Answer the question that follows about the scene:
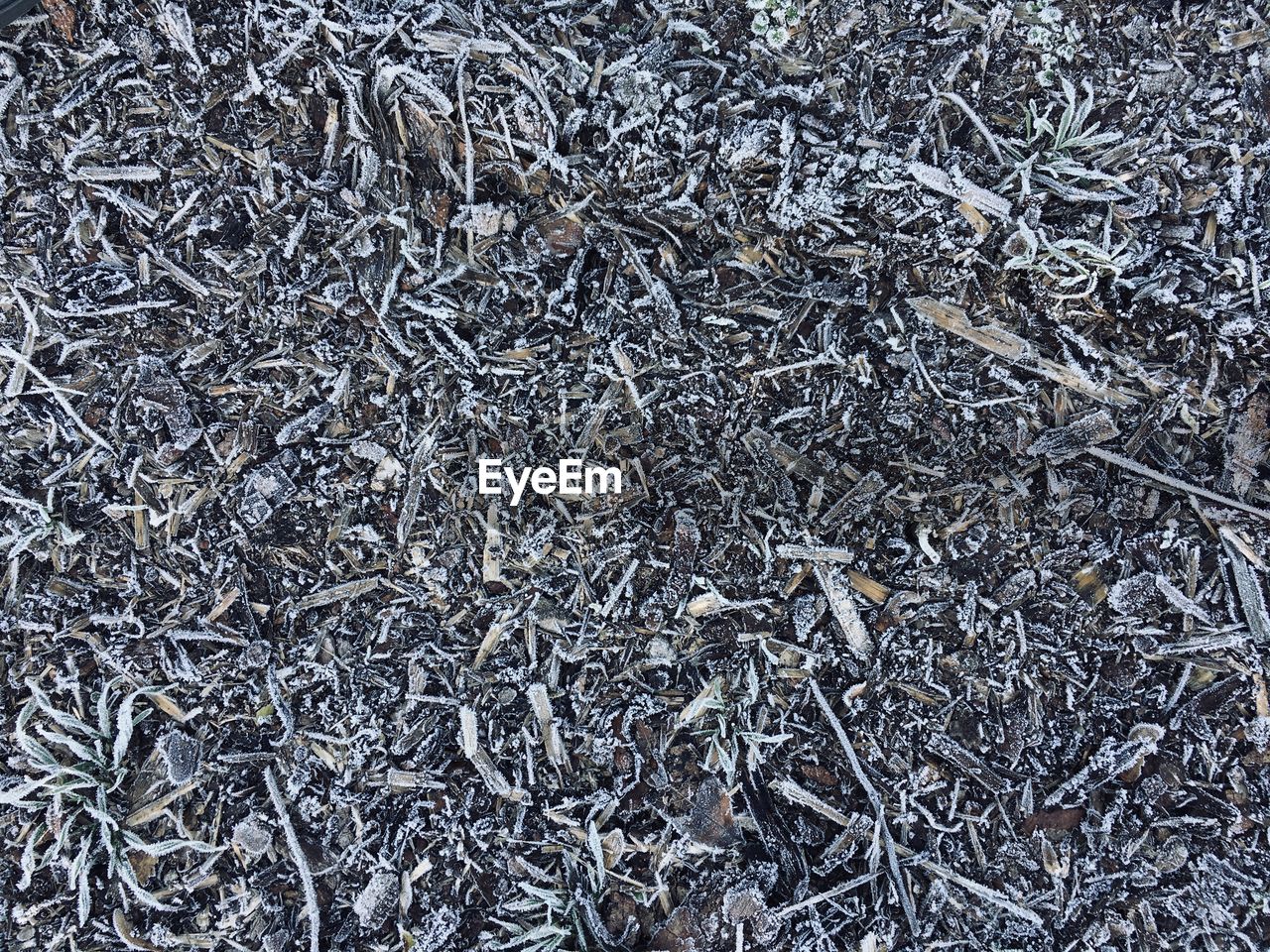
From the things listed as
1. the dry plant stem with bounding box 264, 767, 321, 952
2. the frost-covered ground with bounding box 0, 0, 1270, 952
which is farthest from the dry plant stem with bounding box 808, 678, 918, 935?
the dry plant stem with bounding box 264, 767, 321, 952

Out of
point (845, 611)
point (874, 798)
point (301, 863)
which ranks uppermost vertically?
point (845, 611)

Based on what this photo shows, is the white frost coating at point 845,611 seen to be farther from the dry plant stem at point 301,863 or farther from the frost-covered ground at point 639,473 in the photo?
the dry plant stem at point 301,863

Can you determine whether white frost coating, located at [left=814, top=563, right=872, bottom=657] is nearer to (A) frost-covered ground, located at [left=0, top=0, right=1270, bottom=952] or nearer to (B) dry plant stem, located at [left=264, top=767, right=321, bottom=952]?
(A) frost-covered ground, located at [left=0, top=0, right=1270, bottom=952]

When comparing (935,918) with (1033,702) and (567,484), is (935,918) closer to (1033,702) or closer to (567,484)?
(1033,702)

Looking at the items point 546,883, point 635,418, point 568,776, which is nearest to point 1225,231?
point 635,418

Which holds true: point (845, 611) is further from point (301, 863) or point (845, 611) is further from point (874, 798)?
point (301, 863)

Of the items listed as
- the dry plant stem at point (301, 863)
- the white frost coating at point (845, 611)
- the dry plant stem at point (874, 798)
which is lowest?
the dry plant stem at point (301, 863)

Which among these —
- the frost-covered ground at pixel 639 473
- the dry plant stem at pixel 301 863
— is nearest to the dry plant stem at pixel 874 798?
the frost-covered ground at pixel 639 473

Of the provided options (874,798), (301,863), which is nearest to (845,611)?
(874,798)
